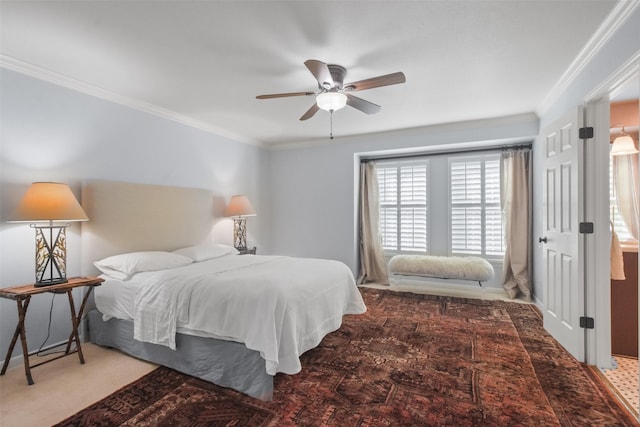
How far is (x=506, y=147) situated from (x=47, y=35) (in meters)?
5.34

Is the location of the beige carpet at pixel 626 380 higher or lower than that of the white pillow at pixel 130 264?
lower

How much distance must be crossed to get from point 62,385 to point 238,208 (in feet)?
8.92

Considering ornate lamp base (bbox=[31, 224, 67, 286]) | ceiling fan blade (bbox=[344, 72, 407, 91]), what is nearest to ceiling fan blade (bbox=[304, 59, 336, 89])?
ceiling fan blade (bbox=[344, 72, 407, 91])

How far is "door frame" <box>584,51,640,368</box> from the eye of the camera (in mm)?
2396

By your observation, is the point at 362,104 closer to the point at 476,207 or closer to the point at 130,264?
the point at 130,264

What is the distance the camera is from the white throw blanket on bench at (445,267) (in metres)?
4.29

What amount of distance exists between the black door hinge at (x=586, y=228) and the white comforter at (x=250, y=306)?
2.04 meters

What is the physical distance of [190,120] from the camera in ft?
13.6

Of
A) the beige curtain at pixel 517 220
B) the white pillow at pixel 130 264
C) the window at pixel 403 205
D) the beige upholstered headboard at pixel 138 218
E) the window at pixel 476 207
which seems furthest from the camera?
the window at pixel 403 205

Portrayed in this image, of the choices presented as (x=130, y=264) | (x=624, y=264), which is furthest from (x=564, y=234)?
(x=130, y=264)

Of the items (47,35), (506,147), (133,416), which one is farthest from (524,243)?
(47,35)

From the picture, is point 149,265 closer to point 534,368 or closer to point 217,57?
point 217,57

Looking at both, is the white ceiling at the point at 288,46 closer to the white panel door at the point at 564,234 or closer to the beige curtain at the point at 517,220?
the white panel door at the point at 564,234

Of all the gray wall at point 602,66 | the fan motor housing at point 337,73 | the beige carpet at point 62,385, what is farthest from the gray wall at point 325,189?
the beige carpet at point 62,385
